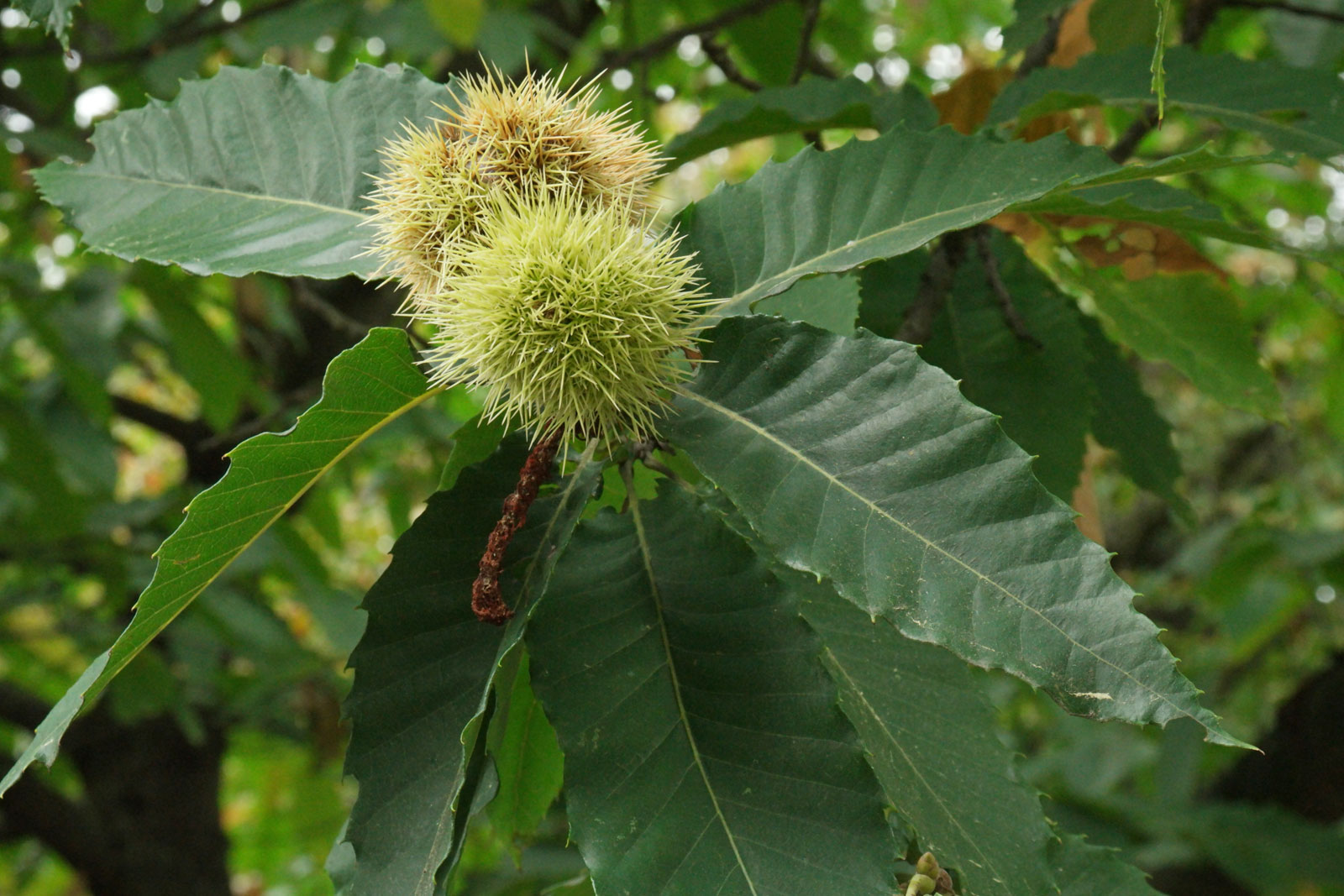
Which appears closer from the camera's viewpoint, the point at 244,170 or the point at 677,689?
the point at 677,689

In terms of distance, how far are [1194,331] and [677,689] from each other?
3.09ft

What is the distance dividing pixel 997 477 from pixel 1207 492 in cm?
475

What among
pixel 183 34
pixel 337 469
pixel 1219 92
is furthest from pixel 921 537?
pixel 183 34

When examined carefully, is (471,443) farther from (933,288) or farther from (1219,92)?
(1219,92)

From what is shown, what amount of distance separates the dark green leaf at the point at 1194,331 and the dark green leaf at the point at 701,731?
2.61ft

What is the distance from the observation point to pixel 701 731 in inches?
29.2

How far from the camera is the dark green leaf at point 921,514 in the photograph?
614 mm

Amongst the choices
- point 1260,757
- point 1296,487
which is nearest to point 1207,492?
point 1296,487

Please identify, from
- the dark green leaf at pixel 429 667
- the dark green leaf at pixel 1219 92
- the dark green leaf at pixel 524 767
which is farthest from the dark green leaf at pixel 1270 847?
the dark green leaf at pixel 429 667

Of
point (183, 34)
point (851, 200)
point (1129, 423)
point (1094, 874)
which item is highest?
point (183, 34)

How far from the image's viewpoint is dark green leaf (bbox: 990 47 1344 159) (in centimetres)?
112

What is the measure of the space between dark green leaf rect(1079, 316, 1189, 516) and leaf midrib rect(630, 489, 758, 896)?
2.93 ft

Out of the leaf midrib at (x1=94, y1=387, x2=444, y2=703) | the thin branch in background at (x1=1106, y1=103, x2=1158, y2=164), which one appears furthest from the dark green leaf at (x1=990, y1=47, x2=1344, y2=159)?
the leaf midrib at (x1=94, y1=387, x2=444, y2=703)

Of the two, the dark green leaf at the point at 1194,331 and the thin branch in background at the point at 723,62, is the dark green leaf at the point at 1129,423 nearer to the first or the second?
the dark green leaf at the point at 1194,331
